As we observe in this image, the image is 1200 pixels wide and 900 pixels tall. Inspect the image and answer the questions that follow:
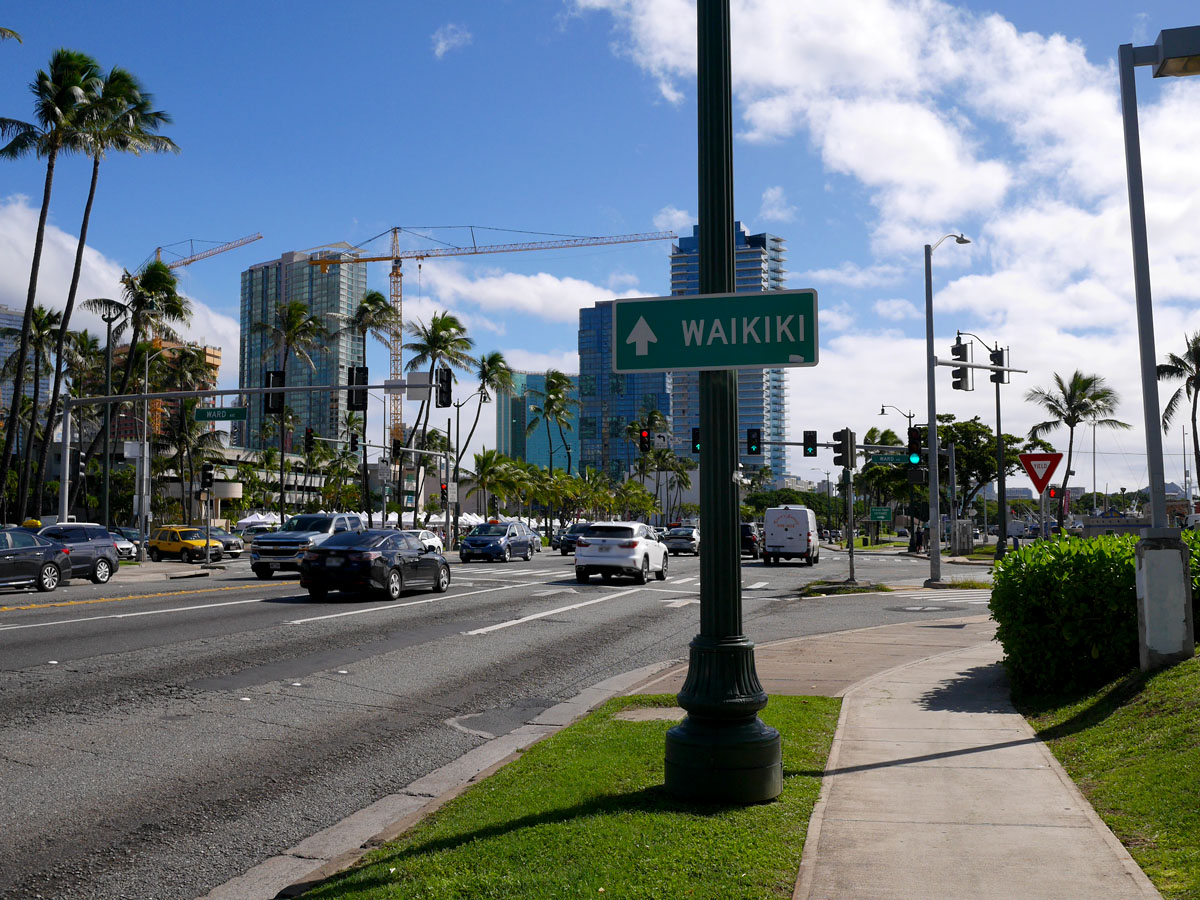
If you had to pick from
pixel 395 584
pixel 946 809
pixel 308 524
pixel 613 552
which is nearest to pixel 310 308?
pixel 308 524

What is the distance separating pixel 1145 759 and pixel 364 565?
16.2 metres

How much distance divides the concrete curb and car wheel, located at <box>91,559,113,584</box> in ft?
72.8

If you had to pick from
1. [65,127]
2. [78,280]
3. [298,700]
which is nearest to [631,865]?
[298,700]

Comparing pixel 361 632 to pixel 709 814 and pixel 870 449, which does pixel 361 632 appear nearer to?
pixel 709 814

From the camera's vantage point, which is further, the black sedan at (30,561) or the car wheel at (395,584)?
the black sedan at (30,561)

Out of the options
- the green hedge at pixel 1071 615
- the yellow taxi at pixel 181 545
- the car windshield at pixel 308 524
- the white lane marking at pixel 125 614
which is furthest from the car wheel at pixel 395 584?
the yellow taxi at pixel 181 545

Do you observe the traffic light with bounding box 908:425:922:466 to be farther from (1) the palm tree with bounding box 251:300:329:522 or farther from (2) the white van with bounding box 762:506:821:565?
(1) the palm tree with bounding box 251:300:329:522

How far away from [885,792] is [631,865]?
2.33 metres

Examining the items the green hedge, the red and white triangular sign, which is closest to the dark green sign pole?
the green hedge

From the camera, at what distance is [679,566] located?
1554 inches

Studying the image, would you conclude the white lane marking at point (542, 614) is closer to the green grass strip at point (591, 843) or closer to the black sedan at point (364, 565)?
the black sedan at point (364, 565)

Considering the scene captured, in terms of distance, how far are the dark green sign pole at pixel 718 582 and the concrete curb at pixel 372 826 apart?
1740mm

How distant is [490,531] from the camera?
44.3m

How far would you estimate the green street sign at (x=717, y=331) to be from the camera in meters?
5.94
